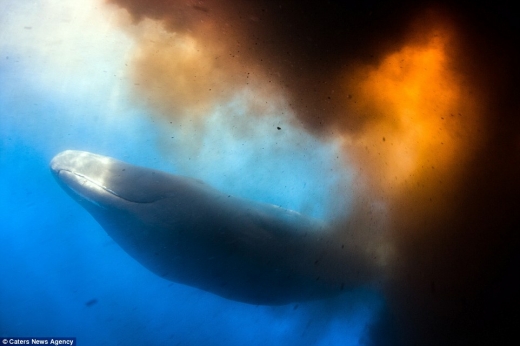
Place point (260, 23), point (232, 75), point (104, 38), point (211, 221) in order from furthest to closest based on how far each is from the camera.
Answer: point (104, 38) → point (211, 221) → point (232, 75) → point (260, 23)

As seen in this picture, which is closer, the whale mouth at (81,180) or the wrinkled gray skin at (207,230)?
the wrinkled gray skin at (207,230)

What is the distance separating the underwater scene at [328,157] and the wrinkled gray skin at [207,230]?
0.02m

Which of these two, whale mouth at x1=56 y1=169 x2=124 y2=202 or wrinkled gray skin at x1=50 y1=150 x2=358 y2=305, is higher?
wrinkled gray skin at x1=50 y1=150 x2=358 y2=305

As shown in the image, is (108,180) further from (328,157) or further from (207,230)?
(328,157)

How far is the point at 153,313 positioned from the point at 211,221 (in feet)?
22.1

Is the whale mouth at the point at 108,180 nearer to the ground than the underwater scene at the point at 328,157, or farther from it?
nearer to the ground

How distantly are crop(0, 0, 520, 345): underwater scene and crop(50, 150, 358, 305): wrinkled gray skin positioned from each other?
0.02 m

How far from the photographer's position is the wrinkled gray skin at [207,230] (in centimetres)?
334

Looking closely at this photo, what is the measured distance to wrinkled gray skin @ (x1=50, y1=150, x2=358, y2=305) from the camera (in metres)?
3.34

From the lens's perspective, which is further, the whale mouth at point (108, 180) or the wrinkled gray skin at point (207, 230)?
the whale mouth at point (108, 180)

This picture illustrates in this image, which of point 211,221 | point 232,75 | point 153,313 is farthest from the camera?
point 153,313

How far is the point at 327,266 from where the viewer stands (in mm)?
3141

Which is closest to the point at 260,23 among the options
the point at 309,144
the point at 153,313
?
the point at 309,144

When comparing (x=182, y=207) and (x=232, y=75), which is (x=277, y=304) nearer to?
(x=182, y=207)
